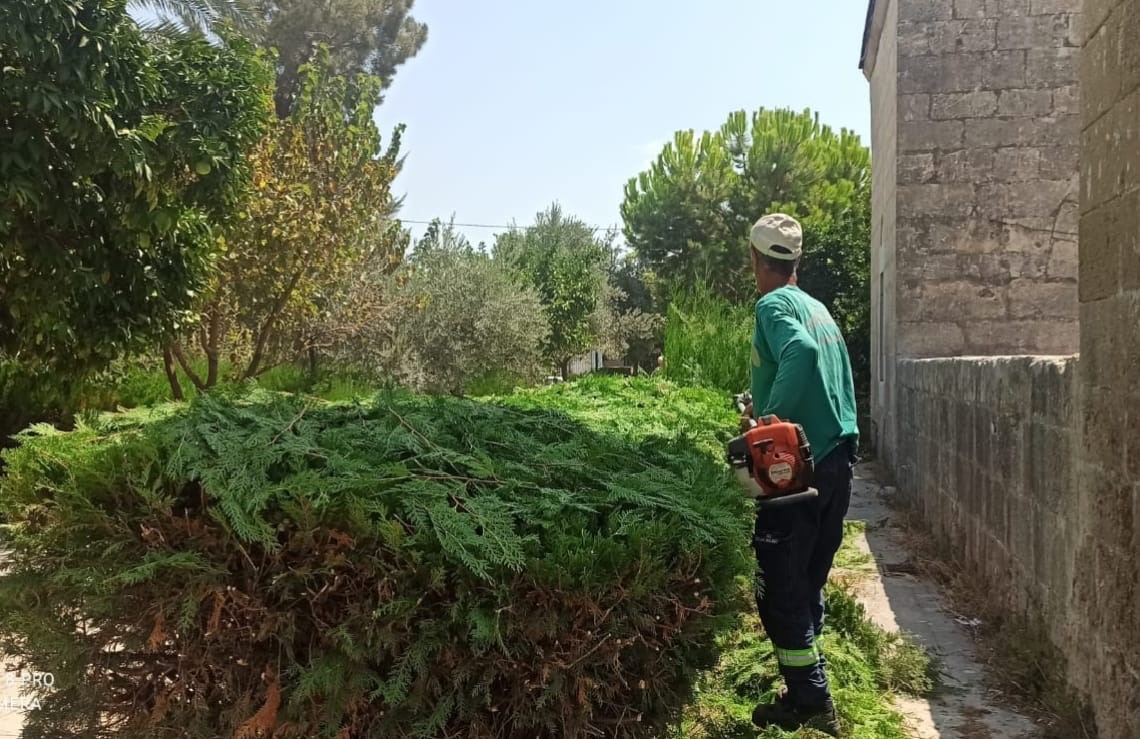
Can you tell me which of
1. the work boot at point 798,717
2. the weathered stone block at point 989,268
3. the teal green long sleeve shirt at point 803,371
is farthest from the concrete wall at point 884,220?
the work boot at point 798,717

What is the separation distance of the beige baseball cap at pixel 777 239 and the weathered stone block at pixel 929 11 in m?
6.54

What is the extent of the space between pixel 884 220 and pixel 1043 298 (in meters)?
2.56

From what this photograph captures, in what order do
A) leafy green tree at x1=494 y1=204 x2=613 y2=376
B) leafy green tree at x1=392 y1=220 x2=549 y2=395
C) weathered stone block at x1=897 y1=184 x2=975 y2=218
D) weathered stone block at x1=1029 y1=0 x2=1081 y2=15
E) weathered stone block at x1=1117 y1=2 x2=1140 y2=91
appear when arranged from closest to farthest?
weathered stone block at x1=1117 y1=2 x2=1140 y2=91 < weathered stone block at x1=1029 y1=0 x2=1081 y2=15 < weathered stone block at x1=897 y1=184 x2=975 y2=218 < leafy green tree at x1=392 y1=220 x2=549 y2=395 < leafy green tree at x1=494 y1=204 x2=613 y2=376

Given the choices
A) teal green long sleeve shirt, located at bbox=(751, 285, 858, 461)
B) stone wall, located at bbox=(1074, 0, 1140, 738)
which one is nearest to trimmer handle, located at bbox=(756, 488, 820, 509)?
teal green long sleeve shirt, located at bbox=(751, 285, 858, 461)

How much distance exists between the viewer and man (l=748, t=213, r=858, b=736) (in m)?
3.58

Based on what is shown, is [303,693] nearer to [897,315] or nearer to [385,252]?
[897,315]

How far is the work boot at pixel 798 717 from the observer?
3.61 m

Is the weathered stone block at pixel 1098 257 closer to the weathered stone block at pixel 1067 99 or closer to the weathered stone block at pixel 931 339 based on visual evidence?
the weathered stone block at pixel 931 339

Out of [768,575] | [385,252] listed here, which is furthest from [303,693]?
[385,252]

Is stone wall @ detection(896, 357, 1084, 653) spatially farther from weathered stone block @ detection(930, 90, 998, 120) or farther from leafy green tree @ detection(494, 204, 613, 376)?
leafy green tree @ detection(494, 204, 613, 376)

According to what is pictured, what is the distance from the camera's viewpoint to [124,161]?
6074 mm

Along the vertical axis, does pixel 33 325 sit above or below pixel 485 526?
above

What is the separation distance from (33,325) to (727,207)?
2862 centimetres

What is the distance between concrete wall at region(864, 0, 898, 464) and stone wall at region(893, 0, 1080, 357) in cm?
33
